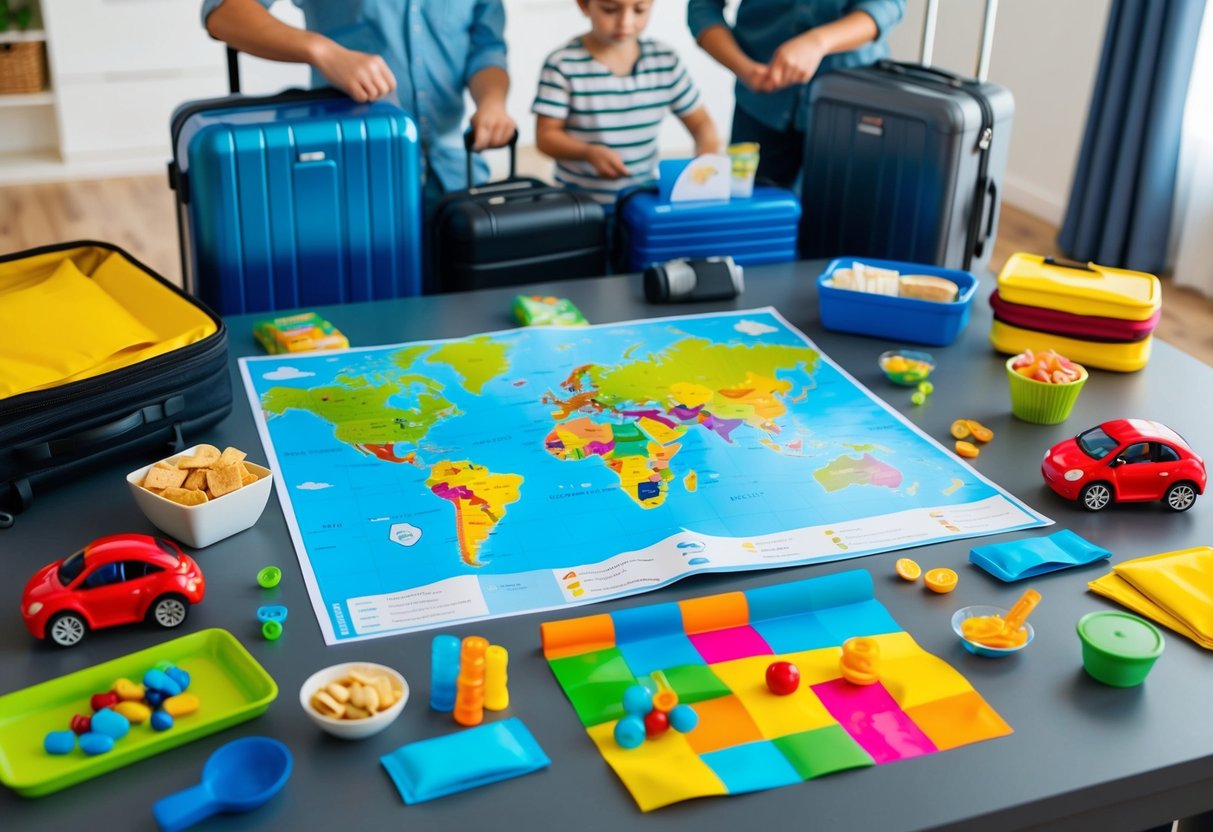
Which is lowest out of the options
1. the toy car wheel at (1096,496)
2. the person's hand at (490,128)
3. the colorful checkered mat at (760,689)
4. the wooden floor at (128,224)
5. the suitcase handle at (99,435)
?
the wooden floor at (128,224)

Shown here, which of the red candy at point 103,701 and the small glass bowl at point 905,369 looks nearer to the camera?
the red candy at point 103,701

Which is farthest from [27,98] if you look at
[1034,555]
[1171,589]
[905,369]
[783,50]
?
[1171,589]

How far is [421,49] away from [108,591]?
49.9 inches

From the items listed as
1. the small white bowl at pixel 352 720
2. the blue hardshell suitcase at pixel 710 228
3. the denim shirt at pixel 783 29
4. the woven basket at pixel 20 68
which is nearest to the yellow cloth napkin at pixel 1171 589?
the small white bowl at pixel 352 720

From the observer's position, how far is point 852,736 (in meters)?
0.92

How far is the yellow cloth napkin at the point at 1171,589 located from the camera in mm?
1035

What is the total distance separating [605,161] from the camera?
2049 millimetres

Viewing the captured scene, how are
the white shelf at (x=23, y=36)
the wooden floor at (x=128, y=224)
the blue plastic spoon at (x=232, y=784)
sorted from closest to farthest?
the blue plastic spoon at (x=232, y=784), the wooden floor at (x=128, y=224), the white shelf at (x=23, y=36)

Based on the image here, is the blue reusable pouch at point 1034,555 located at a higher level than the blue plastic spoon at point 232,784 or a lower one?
higher

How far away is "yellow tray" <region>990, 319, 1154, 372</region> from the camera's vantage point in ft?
Answer: 4.95

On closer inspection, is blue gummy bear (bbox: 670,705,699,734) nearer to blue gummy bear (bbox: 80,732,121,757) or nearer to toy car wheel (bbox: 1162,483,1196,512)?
blue gummy bear (bbox: 80,732,121,757)

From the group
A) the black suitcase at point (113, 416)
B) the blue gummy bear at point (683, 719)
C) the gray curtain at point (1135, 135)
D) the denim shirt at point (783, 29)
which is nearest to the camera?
the blue gummy bear at point (683, 719)

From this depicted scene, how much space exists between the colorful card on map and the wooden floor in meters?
2.15

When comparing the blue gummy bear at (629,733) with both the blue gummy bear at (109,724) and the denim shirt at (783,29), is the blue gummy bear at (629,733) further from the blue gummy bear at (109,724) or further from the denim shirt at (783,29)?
the denim shirt at (783,29)
